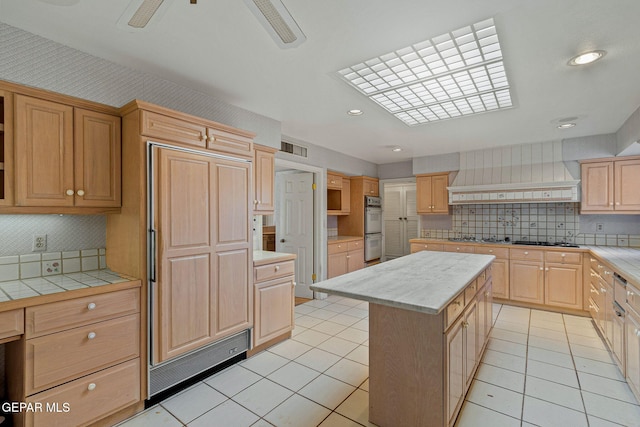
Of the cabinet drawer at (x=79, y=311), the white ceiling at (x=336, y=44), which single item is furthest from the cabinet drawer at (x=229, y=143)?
the cabinet drawer at (x=79, y=311)

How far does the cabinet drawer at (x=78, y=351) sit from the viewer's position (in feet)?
5.23

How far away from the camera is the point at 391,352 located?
1.81 m

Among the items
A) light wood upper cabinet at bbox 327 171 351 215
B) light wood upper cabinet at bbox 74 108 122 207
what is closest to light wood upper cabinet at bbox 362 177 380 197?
light wood upper cabinet at bbox 327 171 351 215

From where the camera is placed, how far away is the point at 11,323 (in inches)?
60.2

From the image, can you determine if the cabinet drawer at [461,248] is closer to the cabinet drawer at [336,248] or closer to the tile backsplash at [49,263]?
the cabinet drawer at [336,248]

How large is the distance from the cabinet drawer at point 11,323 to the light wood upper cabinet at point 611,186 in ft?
19.1

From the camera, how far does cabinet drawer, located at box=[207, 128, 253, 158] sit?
244 centimetres

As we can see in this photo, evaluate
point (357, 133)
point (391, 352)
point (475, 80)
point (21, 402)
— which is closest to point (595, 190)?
point (475, 80)

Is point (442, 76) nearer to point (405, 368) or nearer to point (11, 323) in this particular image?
point (405, 368)

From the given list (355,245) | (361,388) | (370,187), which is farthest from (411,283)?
(370,187)

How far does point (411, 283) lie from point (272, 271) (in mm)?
1500

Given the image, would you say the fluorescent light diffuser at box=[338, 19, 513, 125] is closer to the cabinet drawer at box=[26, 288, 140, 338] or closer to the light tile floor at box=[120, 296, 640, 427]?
the cabinet drawer at box=[26, 288, 140, 338]

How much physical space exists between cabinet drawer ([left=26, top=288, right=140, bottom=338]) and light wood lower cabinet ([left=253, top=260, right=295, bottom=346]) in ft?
3.50

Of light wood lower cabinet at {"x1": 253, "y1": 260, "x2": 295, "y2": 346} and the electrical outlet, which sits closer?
the electrical outlet
